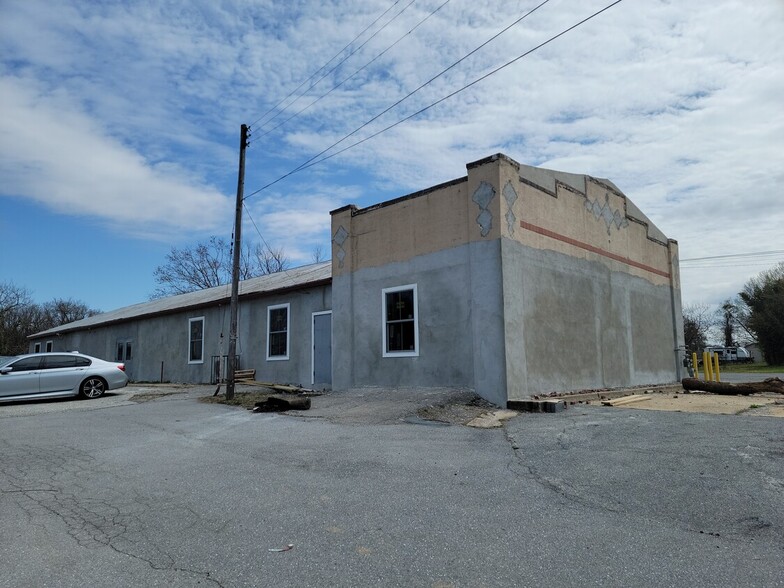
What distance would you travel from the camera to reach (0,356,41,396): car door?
14734mm

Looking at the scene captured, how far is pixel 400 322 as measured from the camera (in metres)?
14.3

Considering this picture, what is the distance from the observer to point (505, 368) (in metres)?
11.9

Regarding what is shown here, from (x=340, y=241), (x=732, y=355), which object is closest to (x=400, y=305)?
(x=340, y=241)

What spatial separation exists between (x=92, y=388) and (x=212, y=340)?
6486 mm

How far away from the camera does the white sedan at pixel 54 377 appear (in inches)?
585

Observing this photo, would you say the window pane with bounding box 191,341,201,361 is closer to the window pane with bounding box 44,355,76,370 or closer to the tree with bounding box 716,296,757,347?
the window pane with bounding box 44,355,76,370

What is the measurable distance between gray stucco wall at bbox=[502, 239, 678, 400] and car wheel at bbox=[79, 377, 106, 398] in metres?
11.1

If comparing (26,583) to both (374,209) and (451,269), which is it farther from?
(374,209)

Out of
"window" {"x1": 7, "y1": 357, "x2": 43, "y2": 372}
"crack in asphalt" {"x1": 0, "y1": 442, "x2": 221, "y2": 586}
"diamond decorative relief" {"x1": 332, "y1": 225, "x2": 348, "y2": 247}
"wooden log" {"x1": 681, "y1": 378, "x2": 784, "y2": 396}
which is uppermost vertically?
"diamond decorative relief" {"x1": 332, "y1": 225, "x2": 348, "y2": 247}

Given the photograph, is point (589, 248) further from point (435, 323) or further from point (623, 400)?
point (435, 323)

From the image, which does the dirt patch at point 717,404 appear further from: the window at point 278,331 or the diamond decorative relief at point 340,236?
the window at point 278,331

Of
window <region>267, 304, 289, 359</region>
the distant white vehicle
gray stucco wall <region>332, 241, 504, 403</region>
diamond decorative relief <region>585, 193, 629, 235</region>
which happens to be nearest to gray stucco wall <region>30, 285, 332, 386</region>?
window <region>267, 304, 289, 359</region>

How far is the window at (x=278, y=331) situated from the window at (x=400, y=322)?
201 inches

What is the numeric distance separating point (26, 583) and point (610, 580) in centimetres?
365
